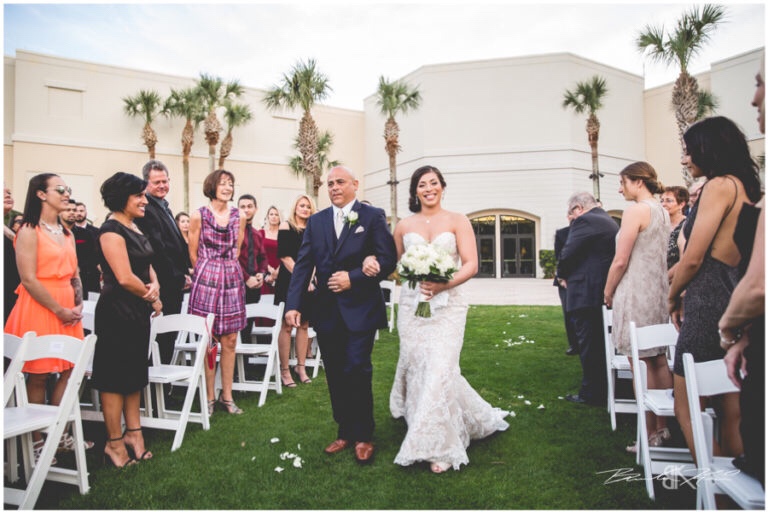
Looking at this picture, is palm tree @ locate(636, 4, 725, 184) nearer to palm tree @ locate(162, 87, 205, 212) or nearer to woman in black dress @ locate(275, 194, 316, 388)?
woman in black dress @ locate(275, 194, 316, 388)

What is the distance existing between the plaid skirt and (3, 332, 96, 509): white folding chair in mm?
1660

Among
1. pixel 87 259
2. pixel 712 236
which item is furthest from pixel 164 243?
pixel 712 236

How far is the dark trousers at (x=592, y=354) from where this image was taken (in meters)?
5.32

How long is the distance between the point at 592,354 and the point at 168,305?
179 inches

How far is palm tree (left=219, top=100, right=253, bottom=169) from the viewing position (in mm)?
26641

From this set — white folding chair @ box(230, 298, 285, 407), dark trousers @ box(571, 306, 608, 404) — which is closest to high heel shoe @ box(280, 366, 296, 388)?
white folding chair @ box(230, 298, 285, 407)

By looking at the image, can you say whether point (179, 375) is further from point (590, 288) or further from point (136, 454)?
point (590, 288)

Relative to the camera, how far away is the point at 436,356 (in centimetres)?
395

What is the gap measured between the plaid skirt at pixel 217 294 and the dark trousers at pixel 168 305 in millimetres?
587

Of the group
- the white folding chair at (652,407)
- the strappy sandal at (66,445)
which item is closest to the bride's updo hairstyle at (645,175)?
the white folding chair at (652,407)

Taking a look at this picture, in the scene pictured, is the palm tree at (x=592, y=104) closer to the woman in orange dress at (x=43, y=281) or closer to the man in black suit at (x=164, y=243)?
the man in black suit at (x=164, y=243)

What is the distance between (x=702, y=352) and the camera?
2846 millimetres

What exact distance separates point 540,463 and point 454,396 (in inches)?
30.6

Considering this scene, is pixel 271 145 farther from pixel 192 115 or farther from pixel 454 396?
pixel 454 396
